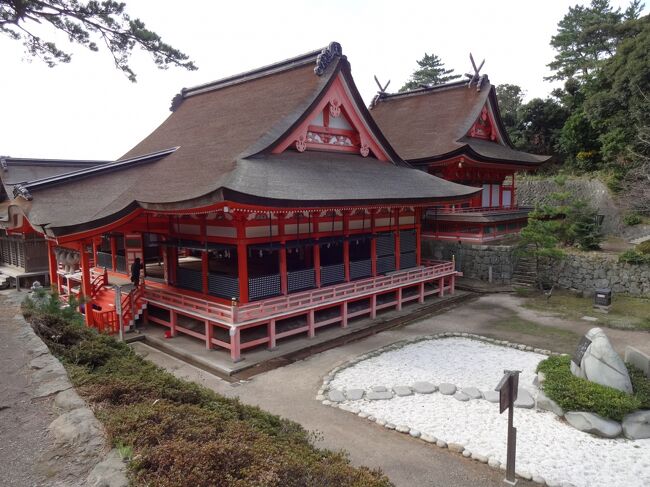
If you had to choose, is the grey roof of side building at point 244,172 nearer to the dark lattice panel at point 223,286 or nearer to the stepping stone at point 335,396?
the dark lattice panel at point 223,286

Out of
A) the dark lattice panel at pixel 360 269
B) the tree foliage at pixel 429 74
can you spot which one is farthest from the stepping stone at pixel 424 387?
the tree foliage at pixel 429 74

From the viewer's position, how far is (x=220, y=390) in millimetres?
10156

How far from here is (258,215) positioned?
42.3 ft

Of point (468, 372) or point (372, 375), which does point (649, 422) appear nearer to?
point (468, 372)

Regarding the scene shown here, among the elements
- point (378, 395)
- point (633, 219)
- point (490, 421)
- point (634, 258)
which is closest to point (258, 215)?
point (378, 395)

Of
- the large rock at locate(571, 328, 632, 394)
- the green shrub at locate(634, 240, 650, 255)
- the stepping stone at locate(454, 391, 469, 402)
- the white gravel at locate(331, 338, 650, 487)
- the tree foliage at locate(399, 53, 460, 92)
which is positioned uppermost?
the tree foliage at locate(399, 53, 460, 92)

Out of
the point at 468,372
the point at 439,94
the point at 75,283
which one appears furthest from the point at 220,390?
the point at 439,94

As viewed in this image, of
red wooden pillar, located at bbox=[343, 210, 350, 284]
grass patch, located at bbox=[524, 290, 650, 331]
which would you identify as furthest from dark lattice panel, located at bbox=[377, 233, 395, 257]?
grass patch, located at bbox=[524, 290, 650, 331]

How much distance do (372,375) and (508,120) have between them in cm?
3925

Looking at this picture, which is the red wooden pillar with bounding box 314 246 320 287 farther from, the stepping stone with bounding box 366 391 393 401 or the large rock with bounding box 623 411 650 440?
the large rock with bounding box 623 411 650 440

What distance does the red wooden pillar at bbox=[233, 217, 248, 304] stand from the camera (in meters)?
12.3

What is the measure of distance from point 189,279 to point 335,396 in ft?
24.0

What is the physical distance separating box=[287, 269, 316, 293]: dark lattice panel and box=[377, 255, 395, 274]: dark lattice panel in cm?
369

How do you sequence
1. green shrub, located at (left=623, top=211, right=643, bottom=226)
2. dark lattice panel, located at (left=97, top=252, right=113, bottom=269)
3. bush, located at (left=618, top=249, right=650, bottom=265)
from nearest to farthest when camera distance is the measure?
dark lattice panel, located at (left=97, top=252, right=113, bottom=269) → bush, located at (left=618, top=249, right=650, bottom=265) → green shrub, located at (left=623, top=211, right=643, bottom=226)
